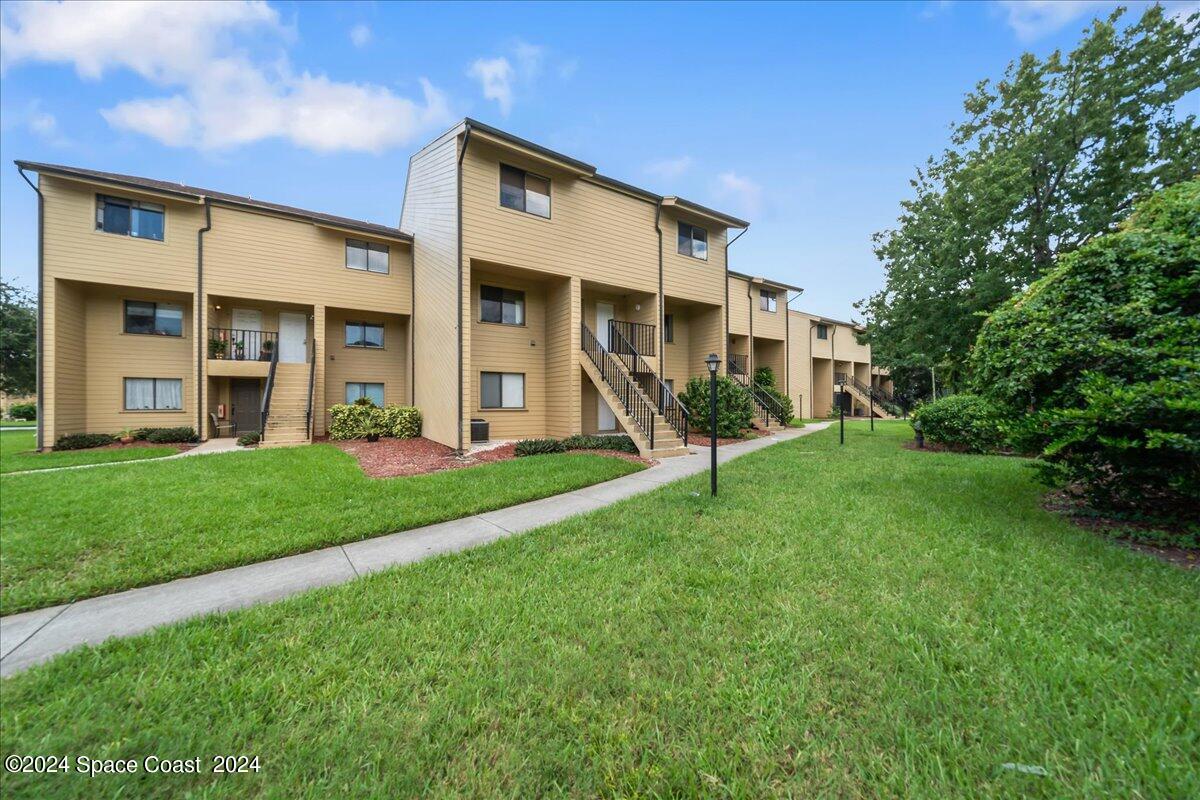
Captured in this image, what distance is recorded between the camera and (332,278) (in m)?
13.8

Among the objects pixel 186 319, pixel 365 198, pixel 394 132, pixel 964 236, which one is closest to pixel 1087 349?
pixel 964 236

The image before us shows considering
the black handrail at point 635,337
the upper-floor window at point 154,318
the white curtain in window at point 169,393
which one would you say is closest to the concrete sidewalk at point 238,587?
the black handrail at point 635,337

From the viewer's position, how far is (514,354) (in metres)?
12.7

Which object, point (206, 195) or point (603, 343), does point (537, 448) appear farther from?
point (206, 195)

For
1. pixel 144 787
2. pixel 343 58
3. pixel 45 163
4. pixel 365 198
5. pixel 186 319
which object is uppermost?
pixel 365 198

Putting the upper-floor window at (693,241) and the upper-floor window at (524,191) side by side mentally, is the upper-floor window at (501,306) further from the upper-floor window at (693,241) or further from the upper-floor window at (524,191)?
the upper-floor window at (693,241)

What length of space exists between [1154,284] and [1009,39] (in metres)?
12.4

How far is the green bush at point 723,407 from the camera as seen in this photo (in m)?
12.8

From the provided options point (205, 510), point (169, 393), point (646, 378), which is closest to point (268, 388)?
point (169, 393)

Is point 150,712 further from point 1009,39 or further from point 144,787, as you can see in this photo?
point 1009,39

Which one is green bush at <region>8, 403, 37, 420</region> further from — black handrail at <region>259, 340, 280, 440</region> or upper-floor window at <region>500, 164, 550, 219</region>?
upper-floor window at <region>500, 164, 550, 219</region>

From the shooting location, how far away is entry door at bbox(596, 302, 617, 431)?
13984 mm

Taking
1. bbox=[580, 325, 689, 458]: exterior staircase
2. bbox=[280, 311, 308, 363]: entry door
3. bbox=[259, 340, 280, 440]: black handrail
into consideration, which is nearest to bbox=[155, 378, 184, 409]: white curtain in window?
bbox=[259, 340, 280, 440]: black handrail

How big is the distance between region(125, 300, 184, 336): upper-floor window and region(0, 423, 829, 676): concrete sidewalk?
14.5 meters
